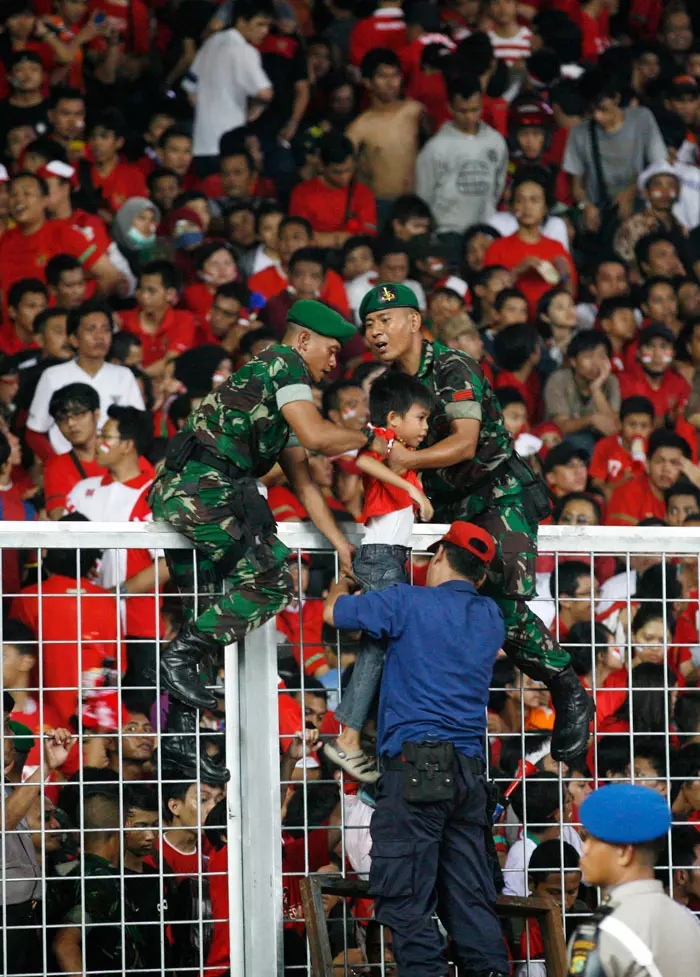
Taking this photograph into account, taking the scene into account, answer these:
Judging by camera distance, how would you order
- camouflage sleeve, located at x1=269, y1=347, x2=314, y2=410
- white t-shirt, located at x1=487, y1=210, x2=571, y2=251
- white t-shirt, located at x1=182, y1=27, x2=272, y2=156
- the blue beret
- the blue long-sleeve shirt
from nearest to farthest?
the blue beret < the blue long-sleeve shirt < camouflage sleeve, located at x1=269, y1=347, x2=314, y2=410 < white t-shirt, located at x1=487, y1=210, x2=571, y2=251 < white t-shirt, located at x1=182, y1=27, x2=272, y2=156

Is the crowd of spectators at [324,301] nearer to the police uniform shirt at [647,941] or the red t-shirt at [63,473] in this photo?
the red t-shirt at [63,473]

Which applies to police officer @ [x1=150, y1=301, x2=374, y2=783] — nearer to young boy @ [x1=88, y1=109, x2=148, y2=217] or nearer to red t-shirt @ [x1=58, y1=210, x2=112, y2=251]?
red t-shirt @ [x1=58, y1=210, x2=112, y2=251]

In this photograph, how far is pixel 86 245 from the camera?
10.6m

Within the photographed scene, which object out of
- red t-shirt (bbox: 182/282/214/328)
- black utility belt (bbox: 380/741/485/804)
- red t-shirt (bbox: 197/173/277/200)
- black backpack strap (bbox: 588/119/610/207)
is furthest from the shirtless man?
black utility belt (bbox: 380/741/485/804)

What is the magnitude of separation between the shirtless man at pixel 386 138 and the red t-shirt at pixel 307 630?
466 centimetres

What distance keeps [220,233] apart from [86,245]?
3.40 feet

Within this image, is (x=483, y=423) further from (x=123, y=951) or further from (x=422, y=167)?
(x=422, y=167)

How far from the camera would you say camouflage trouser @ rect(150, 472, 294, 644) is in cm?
550

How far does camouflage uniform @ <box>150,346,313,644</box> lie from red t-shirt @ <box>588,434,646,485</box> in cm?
432

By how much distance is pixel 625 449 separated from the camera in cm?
1012

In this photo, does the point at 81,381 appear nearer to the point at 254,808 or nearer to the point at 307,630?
the point at 307,630

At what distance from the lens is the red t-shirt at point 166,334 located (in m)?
10.1

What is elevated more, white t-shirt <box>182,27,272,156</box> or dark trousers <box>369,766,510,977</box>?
white t-shirt <box>182,27,272,156</box>

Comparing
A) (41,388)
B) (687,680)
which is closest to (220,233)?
(41,388)
